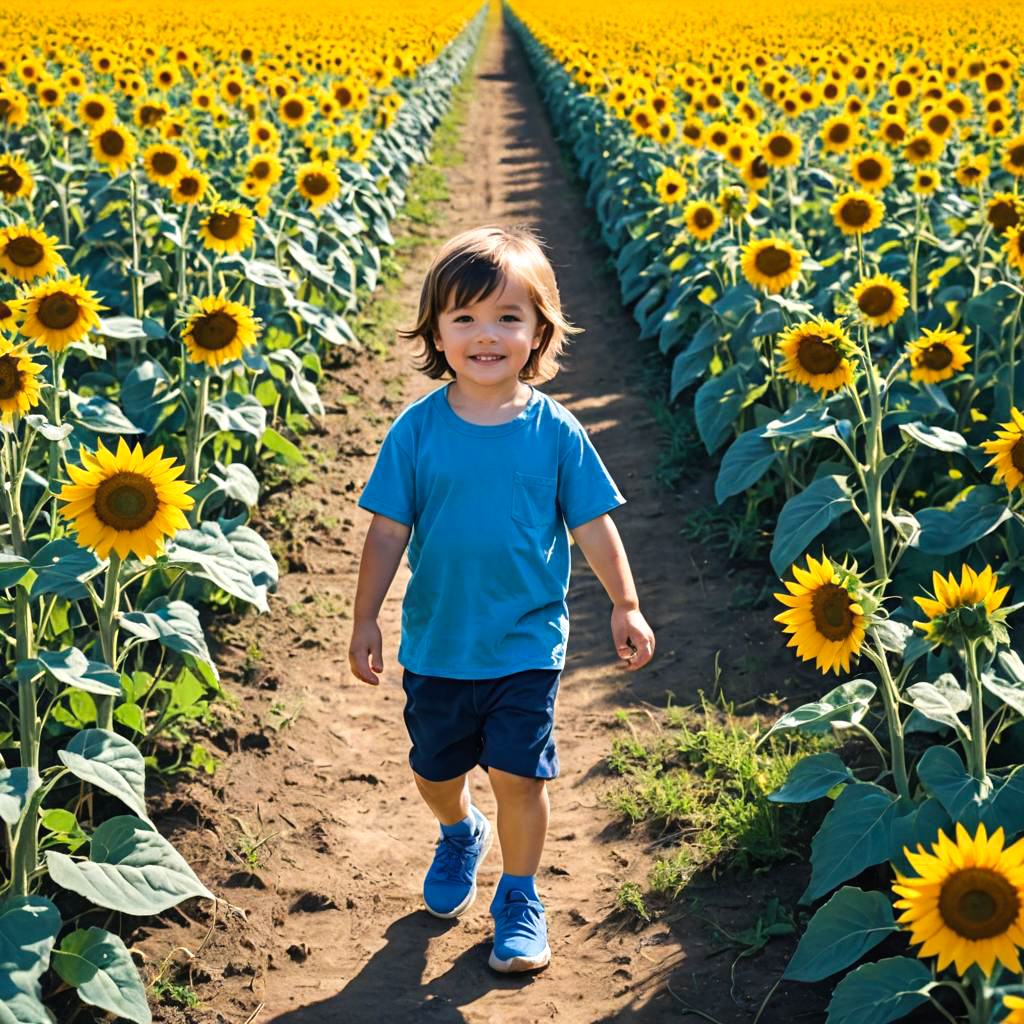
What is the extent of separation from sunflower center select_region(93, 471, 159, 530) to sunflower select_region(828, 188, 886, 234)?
13.4ft

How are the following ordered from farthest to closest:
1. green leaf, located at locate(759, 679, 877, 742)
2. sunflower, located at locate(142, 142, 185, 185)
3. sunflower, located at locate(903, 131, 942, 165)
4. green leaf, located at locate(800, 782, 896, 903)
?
1. sunflower, located at locate(903, 131, 942, 165)
2. sunflower, located at locate(142, 142, 185, 185)
3. green leaf, located at locate(759, 679, 877, 742)
4. green leaf, located at locate(800, 782, 896, 903)

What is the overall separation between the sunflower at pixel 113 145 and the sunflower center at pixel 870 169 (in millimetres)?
3977

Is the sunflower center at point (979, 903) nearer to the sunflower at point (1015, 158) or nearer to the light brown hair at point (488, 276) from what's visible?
the light brown hair at point (488, 276)

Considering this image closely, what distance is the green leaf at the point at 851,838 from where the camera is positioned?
3.19m

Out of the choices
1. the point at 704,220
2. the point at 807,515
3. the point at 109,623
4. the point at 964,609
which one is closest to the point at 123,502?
the point at 109,623

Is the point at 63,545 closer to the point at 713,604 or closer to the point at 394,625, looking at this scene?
the point at 394,625

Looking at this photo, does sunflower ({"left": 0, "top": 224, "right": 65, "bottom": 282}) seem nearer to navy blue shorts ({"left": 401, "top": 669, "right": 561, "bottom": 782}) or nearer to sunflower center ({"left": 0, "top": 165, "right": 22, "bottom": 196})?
sunflower center ({"left": 0, "top": 165, "right": 22, "bottom": 196})

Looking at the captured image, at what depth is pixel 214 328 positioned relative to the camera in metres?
4.97

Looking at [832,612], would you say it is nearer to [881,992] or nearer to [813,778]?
[813,778]

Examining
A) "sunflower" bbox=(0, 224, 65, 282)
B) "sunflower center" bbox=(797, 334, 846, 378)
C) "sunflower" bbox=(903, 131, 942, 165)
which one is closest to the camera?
"sunflower center" bbox=(797, 334, 846, 378)

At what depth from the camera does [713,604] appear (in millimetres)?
5648

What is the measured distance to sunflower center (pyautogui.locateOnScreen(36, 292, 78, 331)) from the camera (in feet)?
14.1

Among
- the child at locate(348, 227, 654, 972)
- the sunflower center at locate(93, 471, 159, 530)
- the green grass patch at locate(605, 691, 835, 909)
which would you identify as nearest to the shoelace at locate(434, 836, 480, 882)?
the child at locate(348, 227, 654, 972)

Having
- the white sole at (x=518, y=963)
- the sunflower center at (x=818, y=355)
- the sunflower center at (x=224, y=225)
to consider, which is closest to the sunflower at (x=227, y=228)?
the sunflower center at (x=224, y=225)
